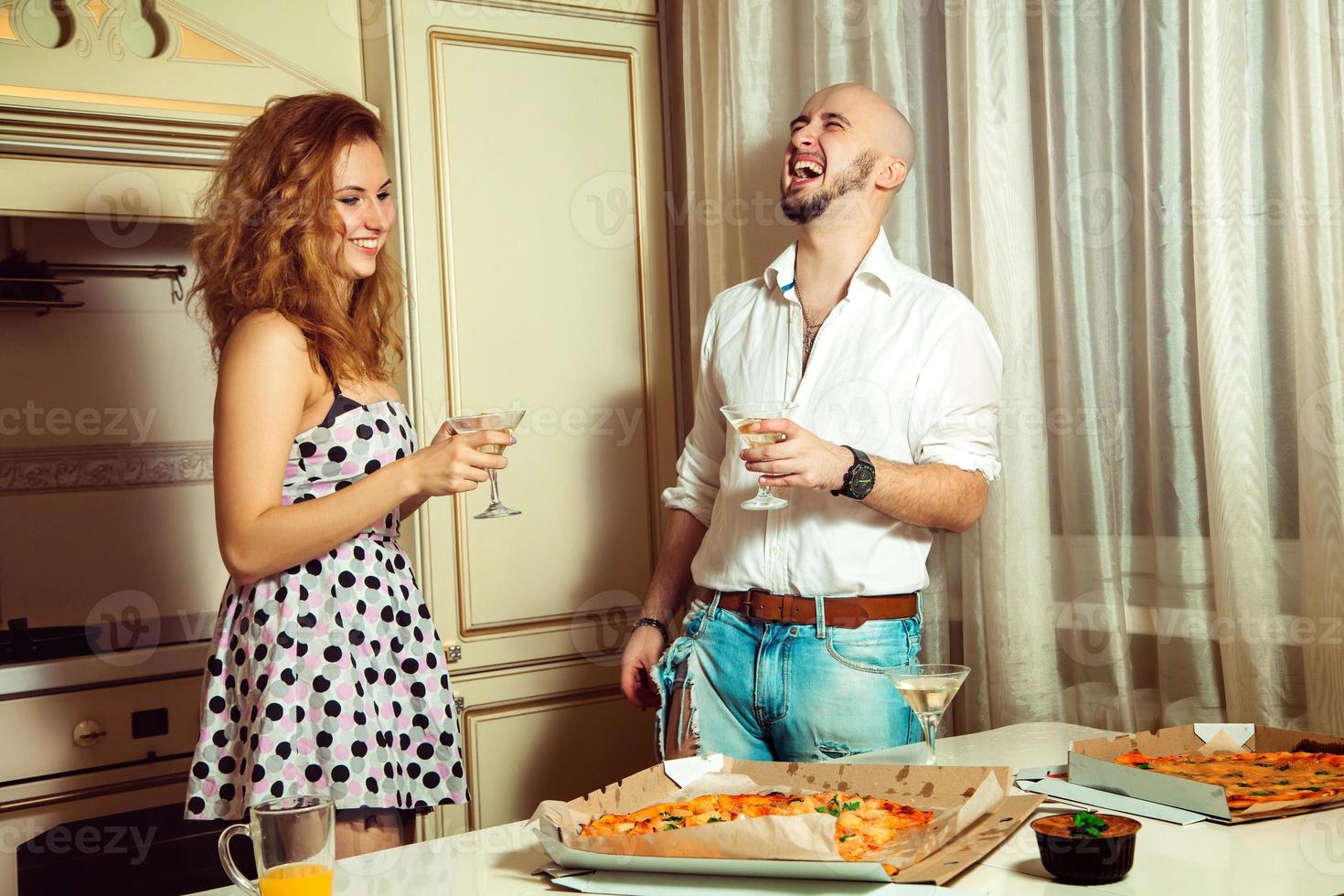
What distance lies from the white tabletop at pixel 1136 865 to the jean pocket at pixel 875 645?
629 millimetres

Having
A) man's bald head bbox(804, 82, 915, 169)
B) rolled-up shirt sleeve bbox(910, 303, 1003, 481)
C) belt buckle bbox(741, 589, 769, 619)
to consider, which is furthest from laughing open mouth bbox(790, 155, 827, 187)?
belt buckle bbox(741, 589, 769, 619)

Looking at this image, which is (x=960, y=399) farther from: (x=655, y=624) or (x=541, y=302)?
(x=541, y=302)

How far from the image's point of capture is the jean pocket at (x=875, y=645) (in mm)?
1912

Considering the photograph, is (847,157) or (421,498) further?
(847,157)

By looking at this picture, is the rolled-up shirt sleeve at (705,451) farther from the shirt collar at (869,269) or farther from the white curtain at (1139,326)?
the white curtain at (1139,326)

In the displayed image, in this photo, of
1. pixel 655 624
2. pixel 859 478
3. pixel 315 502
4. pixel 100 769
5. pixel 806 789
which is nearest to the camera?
pixel 806 789

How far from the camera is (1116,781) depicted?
1320 millimetres

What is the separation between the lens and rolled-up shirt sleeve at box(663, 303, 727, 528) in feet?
7.66

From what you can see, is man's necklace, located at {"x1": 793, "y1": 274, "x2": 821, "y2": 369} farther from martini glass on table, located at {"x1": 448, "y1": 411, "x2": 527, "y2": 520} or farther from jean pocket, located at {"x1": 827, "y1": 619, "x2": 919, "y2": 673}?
martini glass on table, located at {"x1": 448, "y1": 411, "x2": 527, "y2": 520}

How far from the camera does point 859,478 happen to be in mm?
1785

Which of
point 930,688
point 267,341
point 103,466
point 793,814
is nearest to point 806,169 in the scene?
point 267,341

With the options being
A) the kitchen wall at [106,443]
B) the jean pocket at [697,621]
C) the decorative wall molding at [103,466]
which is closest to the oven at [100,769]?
the kitchen wall at [106,443]

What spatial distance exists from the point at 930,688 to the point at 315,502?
2.84 feet

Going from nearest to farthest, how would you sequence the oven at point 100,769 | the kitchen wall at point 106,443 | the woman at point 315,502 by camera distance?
1. the woman at point 315,502
2. the oven at point 100,769
3. the kitchen wall at point 106,443
